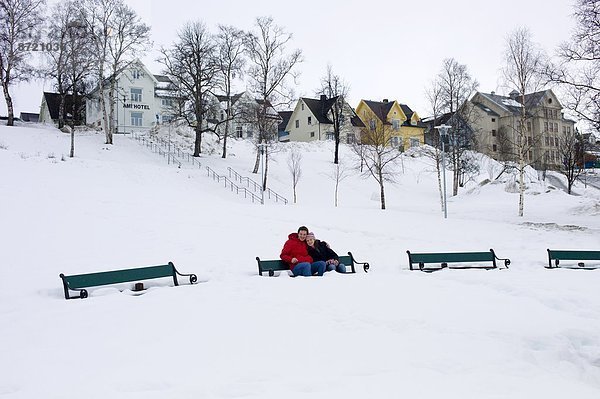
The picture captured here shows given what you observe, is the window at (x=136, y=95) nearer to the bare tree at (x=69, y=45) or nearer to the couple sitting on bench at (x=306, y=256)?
the bare tree at (x=69, y=45)

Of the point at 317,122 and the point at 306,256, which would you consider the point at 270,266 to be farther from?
the point at 317,122

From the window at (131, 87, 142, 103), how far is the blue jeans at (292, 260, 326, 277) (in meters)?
46.4

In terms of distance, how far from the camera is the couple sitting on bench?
11.0m

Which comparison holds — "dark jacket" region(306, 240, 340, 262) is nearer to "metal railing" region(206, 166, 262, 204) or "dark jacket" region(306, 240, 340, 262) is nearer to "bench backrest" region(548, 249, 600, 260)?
"bench backrest" region(548, 249, 600, 260)

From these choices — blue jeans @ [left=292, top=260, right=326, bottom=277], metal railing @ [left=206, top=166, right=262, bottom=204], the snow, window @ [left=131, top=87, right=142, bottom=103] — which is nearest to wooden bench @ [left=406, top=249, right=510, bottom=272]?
the snow

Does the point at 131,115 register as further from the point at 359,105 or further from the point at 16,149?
the point at 359,105

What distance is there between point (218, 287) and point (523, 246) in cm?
1124

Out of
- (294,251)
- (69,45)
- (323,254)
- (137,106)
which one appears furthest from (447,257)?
(137,106)

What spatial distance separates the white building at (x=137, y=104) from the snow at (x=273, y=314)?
32874mm

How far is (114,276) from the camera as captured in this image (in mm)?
9078

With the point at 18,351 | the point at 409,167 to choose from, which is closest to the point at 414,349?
the point at 18,351

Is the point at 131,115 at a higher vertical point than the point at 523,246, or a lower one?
higher

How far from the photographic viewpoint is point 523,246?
1591 cm

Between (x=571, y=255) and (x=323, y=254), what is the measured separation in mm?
6634
